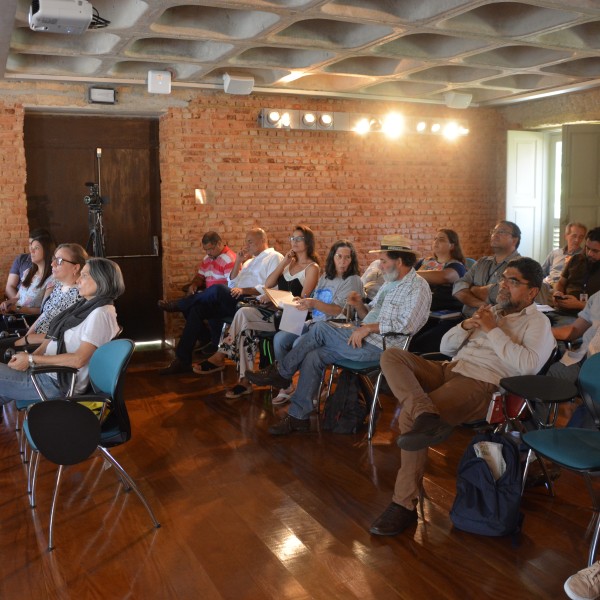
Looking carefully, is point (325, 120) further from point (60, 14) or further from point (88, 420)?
point (88, 420)

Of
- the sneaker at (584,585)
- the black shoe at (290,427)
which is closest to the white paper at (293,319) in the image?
the black shoe at (290,427)

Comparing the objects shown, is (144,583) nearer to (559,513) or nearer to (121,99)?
(559,513)

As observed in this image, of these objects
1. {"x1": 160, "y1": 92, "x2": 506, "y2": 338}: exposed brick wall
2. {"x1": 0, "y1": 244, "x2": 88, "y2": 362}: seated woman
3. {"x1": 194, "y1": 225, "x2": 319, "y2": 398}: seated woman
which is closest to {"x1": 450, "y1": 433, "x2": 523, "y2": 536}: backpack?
{"x1": 0, "y1": 244, "x2": 88, "y2": 362}: seated woman

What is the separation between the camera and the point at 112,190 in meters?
8.33

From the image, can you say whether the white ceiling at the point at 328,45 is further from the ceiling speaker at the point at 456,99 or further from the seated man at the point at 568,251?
the seated man at the point at 568,251

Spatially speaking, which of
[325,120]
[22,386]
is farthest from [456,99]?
[22,386]

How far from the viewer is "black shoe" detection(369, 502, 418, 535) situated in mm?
3674

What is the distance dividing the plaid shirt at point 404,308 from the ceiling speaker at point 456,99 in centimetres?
455

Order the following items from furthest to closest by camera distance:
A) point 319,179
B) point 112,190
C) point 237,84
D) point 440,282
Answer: point 319,179 < point 112,190 < point 237,84 < point 440,282

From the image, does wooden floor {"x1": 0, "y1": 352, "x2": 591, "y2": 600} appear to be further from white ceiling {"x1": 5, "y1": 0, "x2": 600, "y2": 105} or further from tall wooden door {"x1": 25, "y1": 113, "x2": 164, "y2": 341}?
tall wooden door {"x1": 25, "y1": 113, "x2": 164, "y2": 341}

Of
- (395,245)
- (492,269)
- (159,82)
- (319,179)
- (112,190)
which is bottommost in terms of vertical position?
(492,269)

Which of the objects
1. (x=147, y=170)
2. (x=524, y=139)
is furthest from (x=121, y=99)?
(x=524, y=139)

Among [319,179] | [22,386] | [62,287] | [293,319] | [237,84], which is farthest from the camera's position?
[319,179]

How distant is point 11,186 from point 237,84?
257 centimetres
